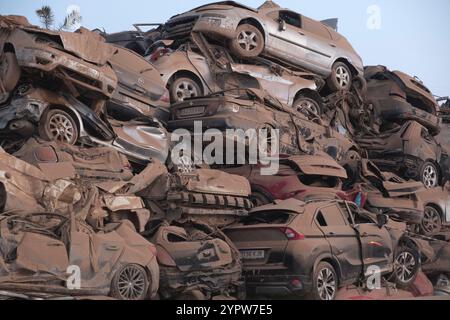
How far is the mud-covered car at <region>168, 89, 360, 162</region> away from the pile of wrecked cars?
0.11ft

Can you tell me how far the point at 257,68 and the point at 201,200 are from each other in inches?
272

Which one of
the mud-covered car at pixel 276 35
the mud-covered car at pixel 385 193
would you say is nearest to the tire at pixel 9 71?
the mud-covered car at pixel 276 35

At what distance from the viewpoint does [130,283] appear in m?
8.81

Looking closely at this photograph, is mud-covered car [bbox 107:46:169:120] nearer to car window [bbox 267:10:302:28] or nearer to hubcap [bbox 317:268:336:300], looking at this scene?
car window [bbox 267:10:302:28]

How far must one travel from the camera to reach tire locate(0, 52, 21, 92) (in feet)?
38.0

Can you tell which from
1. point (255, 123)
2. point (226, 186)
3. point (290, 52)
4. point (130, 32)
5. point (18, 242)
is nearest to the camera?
point (18, 242)

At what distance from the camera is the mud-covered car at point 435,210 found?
57.0 ft

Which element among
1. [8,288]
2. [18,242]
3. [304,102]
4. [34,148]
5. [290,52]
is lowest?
[8,288]

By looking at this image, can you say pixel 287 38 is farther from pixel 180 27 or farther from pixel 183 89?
pixel 183 89

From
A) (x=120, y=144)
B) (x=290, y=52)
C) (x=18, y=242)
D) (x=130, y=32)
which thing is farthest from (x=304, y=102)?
(x=18, y=242)

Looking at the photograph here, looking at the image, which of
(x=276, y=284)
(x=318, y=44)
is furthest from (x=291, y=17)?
(x=276, y=284)

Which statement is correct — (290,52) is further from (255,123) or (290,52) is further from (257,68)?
(255,123)

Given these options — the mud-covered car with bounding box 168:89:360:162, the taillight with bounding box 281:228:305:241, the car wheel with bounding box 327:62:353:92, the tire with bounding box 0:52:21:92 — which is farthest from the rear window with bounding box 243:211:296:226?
the car wheel with bounding box 327:62:353:92

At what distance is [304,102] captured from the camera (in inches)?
737
